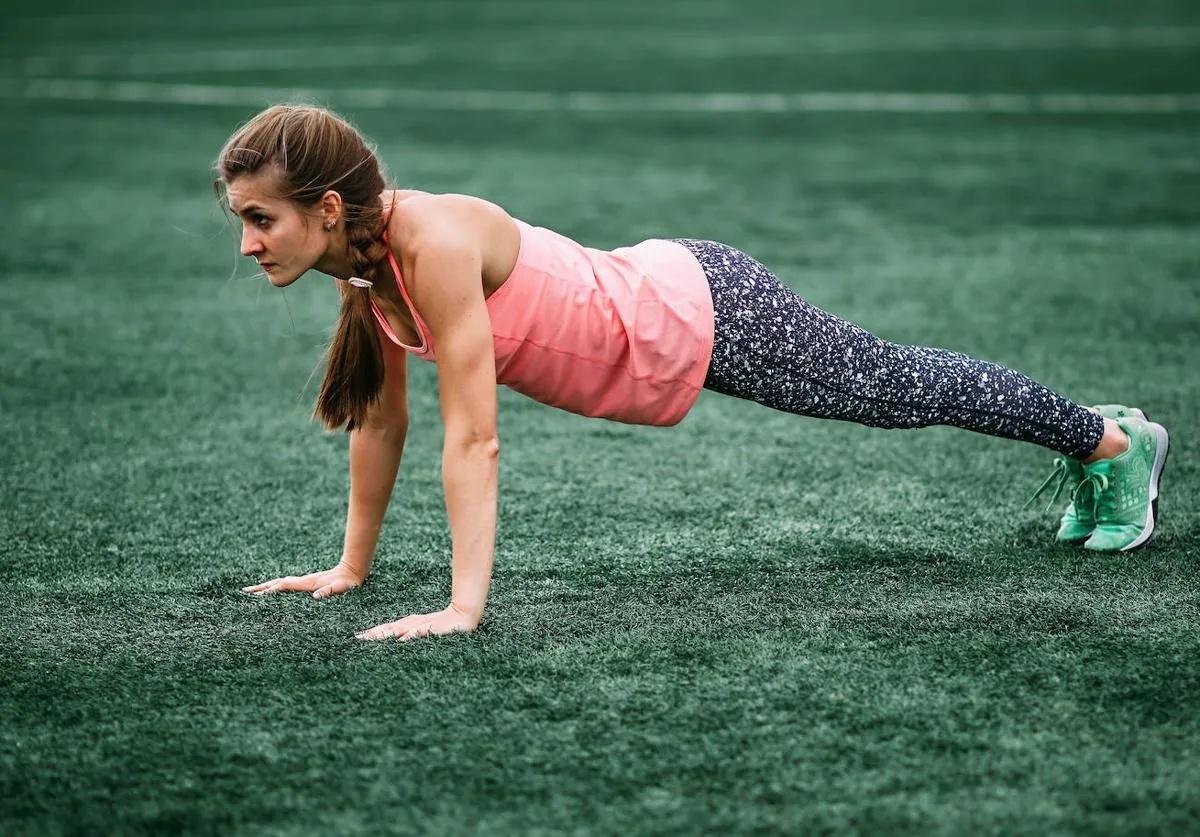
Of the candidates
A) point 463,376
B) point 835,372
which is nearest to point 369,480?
point 463,376

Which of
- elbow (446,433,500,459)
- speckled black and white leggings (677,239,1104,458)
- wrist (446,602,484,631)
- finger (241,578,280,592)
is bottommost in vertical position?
finger (241,578,280,592)

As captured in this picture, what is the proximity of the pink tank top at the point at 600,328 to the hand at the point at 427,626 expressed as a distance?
1.43 ft

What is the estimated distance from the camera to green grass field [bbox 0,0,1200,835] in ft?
7.36

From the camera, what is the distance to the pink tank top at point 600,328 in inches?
109

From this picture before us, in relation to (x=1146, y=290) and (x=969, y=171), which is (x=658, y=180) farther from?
(x=1146, y=290)

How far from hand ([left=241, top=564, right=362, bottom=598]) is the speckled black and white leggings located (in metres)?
0.84

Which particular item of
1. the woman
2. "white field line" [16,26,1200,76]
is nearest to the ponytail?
the woman

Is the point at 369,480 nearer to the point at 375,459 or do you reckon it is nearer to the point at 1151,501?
the point at 375,459

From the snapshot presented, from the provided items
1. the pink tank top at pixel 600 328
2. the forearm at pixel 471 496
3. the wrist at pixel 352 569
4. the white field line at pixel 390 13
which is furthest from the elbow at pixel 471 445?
the white field line at pixel 390 13

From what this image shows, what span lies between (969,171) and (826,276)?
2.43 metres

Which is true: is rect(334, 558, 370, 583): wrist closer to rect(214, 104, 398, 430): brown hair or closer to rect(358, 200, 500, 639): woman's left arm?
rect(358, 200, 500, 639): woman's left arm

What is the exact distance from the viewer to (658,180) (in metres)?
8.14

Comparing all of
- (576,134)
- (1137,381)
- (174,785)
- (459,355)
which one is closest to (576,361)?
(459,355)

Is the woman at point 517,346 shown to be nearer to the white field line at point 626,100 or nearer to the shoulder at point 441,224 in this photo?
the shoulder at point 441,224
